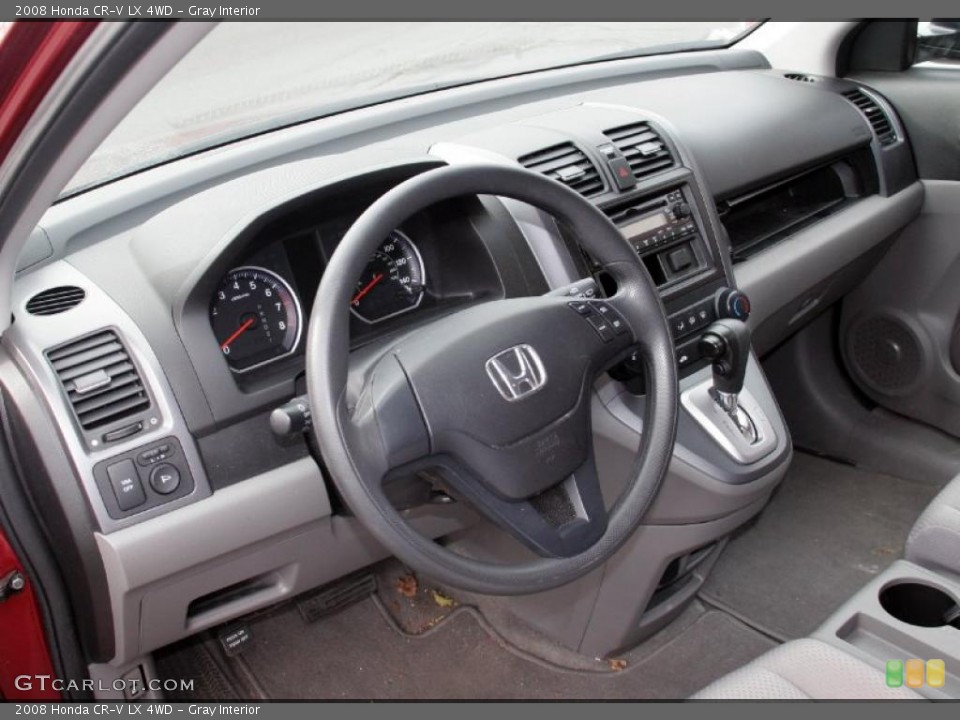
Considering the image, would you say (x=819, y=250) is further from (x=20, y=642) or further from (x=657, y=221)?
(x=20, y=642)

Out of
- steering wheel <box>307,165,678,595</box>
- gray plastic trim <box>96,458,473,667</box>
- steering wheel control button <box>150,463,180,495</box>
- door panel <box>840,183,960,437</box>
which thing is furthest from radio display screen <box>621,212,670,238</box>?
door panel <box>840,183,960,437</box>

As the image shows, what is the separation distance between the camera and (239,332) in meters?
1.59

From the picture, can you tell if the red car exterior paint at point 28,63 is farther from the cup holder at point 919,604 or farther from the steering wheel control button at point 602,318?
the cup holder at point 919,604

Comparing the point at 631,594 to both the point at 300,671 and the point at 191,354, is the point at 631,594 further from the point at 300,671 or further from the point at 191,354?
the point at 191,354

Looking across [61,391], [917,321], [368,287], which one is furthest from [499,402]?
[917,321]

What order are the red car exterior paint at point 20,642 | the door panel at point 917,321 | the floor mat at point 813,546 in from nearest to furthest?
the red car exterior paint at point 20,642 < the floor mat at point 813,546 < the door panel at point 917,321

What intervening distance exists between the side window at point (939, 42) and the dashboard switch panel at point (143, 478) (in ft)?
7.89

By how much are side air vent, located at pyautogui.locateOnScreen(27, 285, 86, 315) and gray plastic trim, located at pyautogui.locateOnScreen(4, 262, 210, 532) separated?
0.01 meters

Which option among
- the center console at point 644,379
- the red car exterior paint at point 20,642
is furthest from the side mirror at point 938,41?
the red car exterior paint at point 20,642

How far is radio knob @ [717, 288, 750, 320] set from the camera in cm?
188

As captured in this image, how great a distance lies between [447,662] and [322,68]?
146 centimetres

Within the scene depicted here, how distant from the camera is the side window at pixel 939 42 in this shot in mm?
2679

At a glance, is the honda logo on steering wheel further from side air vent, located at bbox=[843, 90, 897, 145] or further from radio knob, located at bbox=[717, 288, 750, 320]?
side air vent, located at bbox=[843, 90, 897, 145]

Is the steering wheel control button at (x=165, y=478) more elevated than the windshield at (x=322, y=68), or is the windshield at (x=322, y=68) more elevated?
the windshield at (x=322, y=68)
